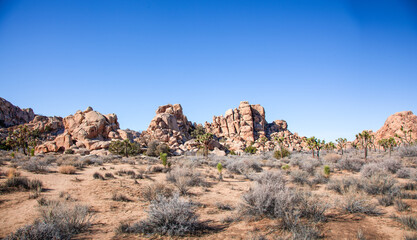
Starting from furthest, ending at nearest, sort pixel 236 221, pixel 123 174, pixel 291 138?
pixel 291 138 → pixel 123 174 → pixel 236 221

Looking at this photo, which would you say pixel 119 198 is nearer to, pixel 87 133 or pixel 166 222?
pixel 166 222

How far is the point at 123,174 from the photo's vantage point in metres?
15.3

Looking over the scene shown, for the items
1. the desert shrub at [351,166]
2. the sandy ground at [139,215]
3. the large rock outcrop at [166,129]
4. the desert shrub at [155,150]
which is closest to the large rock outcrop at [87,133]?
the large rock outcrop at [166,129]

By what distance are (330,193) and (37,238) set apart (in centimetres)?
1191

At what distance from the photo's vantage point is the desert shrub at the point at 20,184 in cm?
942

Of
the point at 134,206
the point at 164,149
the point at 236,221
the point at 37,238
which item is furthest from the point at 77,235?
the point at 164,149

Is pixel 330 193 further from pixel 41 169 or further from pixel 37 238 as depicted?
pixel 41 169

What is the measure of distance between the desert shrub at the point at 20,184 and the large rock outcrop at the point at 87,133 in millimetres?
40328

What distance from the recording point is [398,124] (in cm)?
8344

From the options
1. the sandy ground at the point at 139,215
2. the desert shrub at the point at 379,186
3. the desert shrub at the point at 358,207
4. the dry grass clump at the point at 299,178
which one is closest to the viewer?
the sandy ground at the point at 139,215

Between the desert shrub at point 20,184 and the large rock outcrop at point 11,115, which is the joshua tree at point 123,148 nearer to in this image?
the desert shrub at point 20,184

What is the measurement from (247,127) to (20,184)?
275ft

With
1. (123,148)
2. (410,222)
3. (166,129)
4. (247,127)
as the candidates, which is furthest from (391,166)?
(247,127)

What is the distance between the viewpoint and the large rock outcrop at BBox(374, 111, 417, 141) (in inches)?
3156
